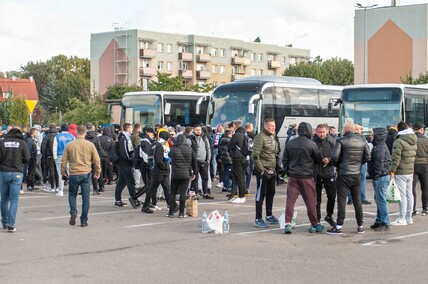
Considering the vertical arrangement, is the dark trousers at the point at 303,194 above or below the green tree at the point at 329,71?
below

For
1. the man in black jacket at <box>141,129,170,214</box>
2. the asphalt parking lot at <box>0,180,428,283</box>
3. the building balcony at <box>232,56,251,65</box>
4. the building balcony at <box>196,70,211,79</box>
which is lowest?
the asphalt parking lot at <box>0,180,428,283</box>

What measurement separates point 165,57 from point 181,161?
3660 inches

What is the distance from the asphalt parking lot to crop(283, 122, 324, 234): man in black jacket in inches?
19.8

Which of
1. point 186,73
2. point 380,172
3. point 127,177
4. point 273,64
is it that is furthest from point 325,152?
point 273,64

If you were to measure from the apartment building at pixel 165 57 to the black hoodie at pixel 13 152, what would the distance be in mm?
88987

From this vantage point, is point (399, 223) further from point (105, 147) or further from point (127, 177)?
point (105, 147)

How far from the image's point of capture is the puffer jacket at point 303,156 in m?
14.1

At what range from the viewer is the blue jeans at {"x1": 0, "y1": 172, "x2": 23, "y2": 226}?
14.7 metres

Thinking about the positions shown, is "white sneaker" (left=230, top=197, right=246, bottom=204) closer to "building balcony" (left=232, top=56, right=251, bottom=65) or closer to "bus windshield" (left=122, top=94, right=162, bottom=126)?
"bus windshield" (left=122, top=94, right=162, bottom=126)

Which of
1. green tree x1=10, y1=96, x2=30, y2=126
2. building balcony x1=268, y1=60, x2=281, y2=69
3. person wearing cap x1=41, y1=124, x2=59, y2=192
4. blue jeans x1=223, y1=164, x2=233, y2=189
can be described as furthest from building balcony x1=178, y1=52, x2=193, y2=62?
blue jeans x1=223, y1=164, x2=233, y2=189

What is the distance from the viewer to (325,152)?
54.6 feet

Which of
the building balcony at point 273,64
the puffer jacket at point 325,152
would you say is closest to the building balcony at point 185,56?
the building balcony at point 273,64

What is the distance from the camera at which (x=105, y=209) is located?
62.2ft

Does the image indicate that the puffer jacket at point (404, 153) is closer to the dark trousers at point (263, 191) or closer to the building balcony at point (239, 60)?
the dark trousers at point (263, 191)
